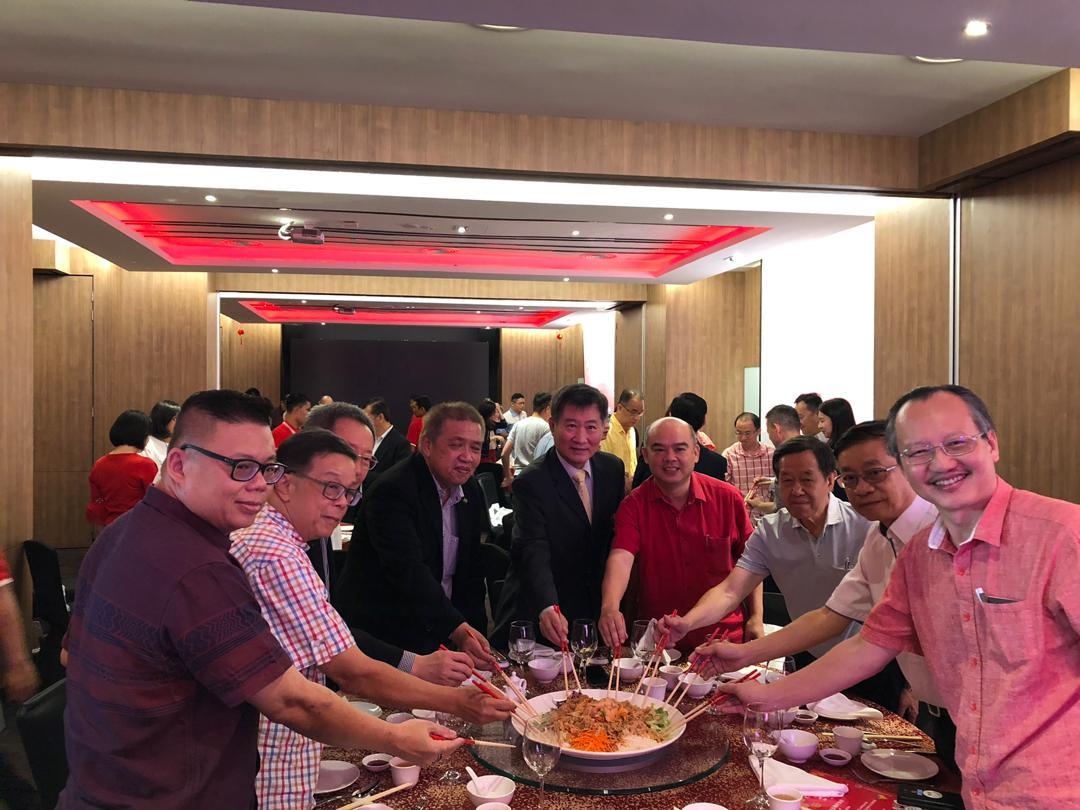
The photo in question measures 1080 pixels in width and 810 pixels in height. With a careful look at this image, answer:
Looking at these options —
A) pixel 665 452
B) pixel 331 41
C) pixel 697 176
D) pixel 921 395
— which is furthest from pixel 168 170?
pixel 921 395

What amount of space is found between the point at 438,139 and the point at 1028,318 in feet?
12.3

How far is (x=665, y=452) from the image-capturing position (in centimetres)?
346

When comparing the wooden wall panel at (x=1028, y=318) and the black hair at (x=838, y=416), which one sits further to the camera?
the black hair at (x=838, y=416)

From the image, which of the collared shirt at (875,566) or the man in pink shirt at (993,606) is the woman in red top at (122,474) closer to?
the collared shirt at (875,566)

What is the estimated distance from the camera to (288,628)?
1960mm

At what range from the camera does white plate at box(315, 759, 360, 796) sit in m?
1.90

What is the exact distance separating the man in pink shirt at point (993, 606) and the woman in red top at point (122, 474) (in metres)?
4.88

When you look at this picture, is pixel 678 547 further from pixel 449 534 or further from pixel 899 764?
pixel 899 764

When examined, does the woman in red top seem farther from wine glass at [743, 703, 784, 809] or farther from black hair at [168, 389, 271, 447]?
→ wine glass at [743, 703, 784, 809]

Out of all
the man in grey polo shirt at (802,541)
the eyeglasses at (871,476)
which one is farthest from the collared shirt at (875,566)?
the man in grey polo shirt at (802,541)

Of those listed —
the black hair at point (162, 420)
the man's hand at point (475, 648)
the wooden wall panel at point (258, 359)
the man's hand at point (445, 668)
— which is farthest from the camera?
the wooden wall panel at point (258, 359)

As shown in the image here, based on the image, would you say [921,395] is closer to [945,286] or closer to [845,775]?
[845,775]

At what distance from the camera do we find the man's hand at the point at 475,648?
8.43 ft

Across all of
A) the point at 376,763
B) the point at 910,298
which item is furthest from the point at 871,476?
the point at 910,298
